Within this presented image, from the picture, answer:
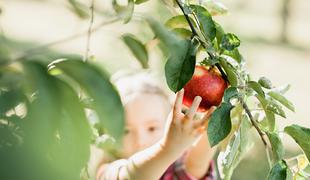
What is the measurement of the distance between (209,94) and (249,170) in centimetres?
326

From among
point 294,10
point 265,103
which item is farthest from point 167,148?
point 294,10

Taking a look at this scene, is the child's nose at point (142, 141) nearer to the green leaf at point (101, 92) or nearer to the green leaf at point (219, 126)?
the green leaf at point (219, 126)

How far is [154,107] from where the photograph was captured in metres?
2.11

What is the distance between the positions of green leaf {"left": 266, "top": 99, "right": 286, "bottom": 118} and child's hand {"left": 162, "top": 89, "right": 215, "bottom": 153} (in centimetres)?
15

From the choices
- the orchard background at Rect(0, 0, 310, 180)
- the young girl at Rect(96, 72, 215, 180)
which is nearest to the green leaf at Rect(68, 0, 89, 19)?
the young girl at Rect(96, 72, 215, 180)

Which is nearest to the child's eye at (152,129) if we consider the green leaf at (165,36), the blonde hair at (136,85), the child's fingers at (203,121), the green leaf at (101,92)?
the blonde hair at (136,85)

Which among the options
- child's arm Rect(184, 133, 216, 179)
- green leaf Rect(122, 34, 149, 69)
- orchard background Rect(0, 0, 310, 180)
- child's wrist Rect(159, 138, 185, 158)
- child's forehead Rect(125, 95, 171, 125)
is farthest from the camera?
orchard background Rect(0, 0, 310, 180)

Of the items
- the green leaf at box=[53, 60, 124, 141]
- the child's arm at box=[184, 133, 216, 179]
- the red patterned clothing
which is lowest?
the red patterned clothing

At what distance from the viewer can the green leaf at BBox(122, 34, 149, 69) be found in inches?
31.6

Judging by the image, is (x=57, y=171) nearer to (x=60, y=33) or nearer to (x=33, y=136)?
(x=33, y=136)

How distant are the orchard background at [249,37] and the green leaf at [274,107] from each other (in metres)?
3.22

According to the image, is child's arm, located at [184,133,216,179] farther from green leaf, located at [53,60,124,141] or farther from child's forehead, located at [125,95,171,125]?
green leaf, located at [53,60,124,141]

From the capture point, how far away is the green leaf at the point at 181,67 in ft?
2.74

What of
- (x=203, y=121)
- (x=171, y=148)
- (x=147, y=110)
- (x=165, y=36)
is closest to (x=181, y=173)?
(x=147, y=110)
